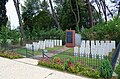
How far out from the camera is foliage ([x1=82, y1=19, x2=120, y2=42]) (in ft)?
70.0

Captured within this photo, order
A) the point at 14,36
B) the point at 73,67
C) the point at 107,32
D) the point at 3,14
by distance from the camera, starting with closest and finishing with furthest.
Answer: the point at 73,67 → the point at 107,32 → the point at 14,36 → the point at 3,14

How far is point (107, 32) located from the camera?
75.0 ft

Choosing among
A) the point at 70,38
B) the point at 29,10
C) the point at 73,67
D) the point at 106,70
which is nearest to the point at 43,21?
the point at 29,10

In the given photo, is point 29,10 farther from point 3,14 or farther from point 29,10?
point 3,14

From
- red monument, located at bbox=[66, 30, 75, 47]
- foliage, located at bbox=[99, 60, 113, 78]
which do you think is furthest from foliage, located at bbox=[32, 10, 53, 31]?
foliage, located at bbox=[99, 60, 113, 78]

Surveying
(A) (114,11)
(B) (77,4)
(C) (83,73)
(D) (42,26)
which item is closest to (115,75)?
(C) (83,73)

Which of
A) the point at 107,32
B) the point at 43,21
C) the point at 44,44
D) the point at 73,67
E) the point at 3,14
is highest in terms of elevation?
the point at 3,14

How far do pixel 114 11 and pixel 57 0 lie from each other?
1463cm

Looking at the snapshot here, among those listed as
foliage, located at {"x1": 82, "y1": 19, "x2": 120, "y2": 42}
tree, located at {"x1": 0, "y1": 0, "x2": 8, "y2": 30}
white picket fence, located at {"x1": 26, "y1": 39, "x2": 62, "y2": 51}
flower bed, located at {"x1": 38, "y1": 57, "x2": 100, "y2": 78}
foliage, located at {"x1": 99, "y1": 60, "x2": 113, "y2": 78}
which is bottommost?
white picket fence, located at {"x1": 26, "y1": 39, "x2": 62, "y2": 51}

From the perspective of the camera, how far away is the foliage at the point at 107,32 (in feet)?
70.0

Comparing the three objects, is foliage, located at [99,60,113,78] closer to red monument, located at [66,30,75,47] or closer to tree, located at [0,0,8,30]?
red monument, located at [66,30,75,47]

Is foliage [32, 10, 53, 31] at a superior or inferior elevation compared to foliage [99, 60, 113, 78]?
superior

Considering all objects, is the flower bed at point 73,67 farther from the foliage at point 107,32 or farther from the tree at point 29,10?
the tree at point 29,10

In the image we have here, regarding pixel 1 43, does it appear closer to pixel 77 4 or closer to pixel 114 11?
pixel 77 4
